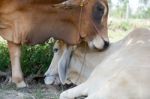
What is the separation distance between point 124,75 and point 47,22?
6.76ft

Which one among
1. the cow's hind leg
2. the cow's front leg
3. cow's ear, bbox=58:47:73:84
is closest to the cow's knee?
the cow's front leg

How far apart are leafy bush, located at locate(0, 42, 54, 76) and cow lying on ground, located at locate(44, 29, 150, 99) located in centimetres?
98

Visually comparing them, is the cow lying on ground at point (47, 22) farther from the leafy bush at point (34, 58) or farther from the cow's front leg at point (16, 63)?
the leafy bush at point (34, 58)

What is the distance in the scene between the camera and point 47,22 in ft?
17.2

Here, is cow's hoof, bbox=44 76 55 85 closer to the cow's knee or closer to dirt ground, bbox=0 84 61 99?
dirt ground, bbox=0 84 61 99

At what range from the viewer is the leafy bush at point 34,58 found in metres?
5.59

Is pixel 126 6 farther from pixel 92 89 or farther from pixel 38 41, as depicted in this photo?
pixel 92 89

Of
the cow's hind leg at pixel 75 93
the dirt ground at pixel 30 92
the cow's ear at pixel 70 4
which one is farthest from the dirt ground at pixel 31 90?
the cow's ear at pixel 70 4

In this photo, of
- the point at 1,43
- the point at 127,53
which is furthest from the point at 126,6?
the point at 127,53

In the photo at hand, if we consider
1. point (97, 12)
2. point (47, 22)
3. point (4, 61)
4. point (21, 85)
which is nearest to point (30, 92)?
point (21, 85)

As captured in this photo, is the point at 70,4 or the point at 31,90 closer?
the point at 31,90

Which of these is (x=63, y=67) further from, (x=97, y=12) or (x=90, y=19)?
(x=97, y=12)

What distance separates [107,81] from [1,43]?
2.99m

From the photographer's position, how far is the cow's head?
5.14 meters
